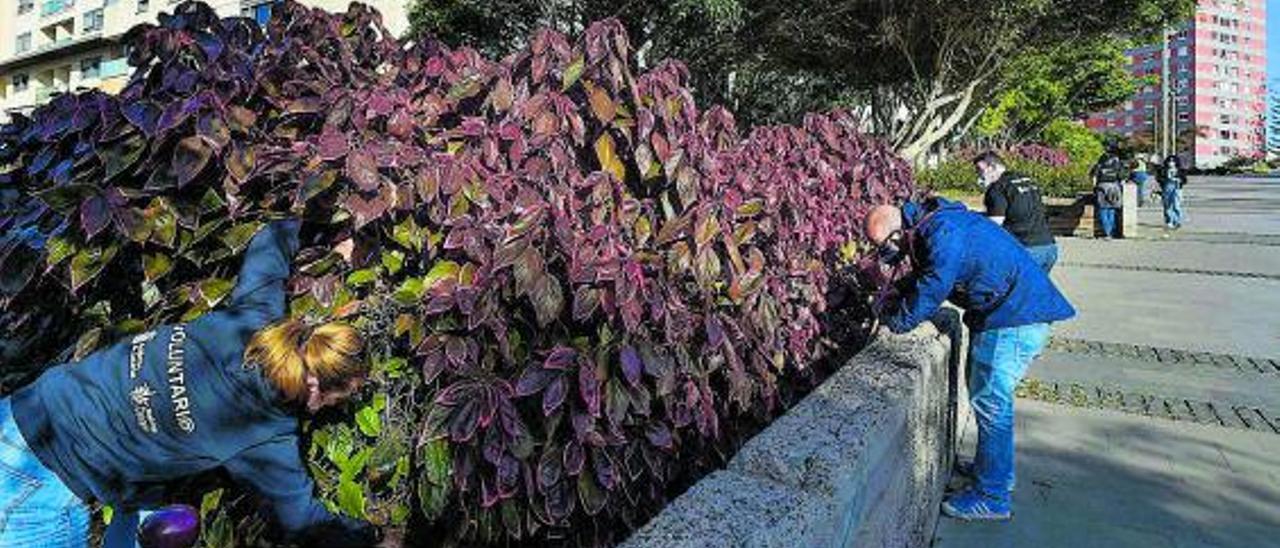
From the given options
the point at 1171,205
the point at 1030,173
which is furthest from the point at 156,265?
the point at 1171,205

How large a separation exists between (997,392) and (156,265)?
11.5ft

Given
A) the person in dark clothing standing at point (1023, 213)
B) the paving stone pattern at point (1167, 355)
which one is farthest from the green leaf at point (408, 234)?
the person in dark clothing standing at point (1023, 213)

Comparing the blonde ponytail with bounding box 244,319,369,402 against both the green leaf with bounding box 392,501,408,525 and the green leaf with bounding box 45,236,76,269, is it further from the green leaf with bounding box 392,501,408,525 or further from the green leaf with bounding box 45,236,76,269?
the green leaf with bounding box 45,236,76,269

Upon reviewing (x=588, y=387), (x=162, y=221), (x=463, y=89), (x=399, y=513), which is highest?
(x=463, y=89)

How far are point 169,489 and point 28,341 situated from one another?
103 cm

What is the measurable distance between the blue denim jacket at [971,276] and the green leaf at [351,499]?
2.43 m

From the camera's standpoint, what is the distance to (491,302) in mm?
2529

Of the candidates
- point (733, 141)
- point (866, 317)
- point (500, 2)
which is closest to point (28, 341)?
point (733, 141)

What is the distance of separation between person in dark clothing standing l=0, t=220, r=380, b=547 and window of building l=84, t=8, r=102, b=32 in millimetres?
→ 54007

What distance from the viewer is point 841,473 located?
8.38 ft

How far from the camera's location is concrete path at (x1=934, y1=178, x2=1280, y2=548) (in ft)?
14.5

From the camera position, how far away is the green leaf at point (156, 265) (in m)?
2.80

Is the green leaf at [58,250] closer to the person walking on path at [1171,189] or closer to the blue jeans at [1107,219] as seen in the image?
the blue jeans at [1107,219]

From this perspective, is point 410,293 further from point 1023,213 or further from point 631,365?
point 1023,213
